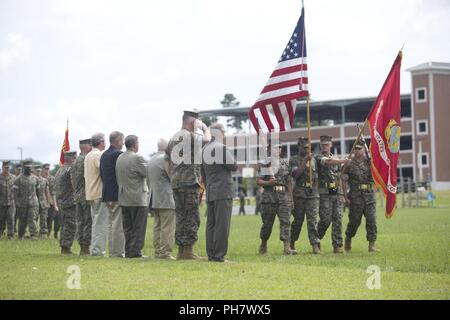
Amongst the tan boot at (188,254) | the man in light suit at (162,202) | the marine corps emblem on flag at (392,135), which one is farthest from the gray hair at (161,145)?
the marine corps emblem on flag at (392,135)

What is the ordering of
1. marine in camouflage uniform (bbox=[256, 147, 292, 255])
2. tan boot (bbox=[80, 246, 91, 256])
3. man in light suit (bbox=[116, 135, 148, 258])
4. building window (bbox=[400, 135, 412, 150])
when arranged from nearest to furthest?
man in light suit (bbox=[116, 135, 148, 258]), tan boot (bbox=[80, 246, 91, 256]), marine in camouflage uniform (bbox=[256, 147, 292, 255]), building window (bbox=[400, 135, 412, 150])

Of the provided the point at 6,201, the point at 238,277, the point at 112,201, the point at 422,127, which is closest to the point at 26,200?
the point at 6,201

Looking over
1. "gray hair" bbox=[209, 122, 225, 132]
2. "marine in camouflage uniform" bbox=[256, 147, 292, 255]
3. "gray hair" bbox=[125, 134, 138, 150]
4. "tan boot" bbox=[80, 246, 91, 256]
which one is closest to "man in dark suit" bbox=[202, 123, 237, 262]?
"gray hair" bbox=[209, 122, 225, 132]

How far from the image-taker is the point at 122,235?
14.6 m

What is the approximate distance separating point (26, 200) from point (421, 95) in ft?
221

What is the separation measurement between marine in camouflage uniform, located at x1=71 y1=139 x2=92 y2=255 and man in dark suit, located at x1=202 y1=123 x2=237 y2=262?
3.43 metres

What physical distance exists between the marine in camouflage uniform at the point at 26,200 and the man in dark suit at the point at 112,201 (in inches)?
342

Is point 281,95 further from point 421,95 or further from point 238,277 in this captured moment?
point 421,95

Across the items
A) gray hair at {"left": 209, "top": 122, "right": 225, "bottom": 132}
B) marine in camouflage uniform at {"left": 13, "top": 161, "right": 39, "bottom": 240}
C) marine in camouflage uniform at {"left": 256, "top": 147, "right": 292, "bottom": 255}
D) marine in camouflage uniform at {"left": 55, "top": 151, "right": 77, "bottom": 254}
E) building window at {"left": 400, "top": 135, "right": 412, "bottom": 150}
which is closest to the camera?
gray hair at {"left": 209, "top": 122, "right": 225, "bottom": 132}

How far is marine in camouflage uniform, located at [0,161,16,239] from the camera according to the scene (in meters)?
23.5

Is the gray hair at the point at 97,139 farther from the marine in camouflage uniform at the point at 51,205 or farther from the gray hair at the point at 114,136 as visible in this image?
the marine in camouflage uniform at the point at 51,205

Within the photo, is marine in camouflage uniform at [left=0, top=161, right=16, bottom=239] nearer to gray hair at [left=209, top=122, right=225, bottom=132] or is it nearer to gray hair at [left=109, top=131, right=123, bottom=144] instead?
gray hair at [left=109, top=131, right=123, bottom=144]

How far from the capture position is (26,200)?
2319cm
